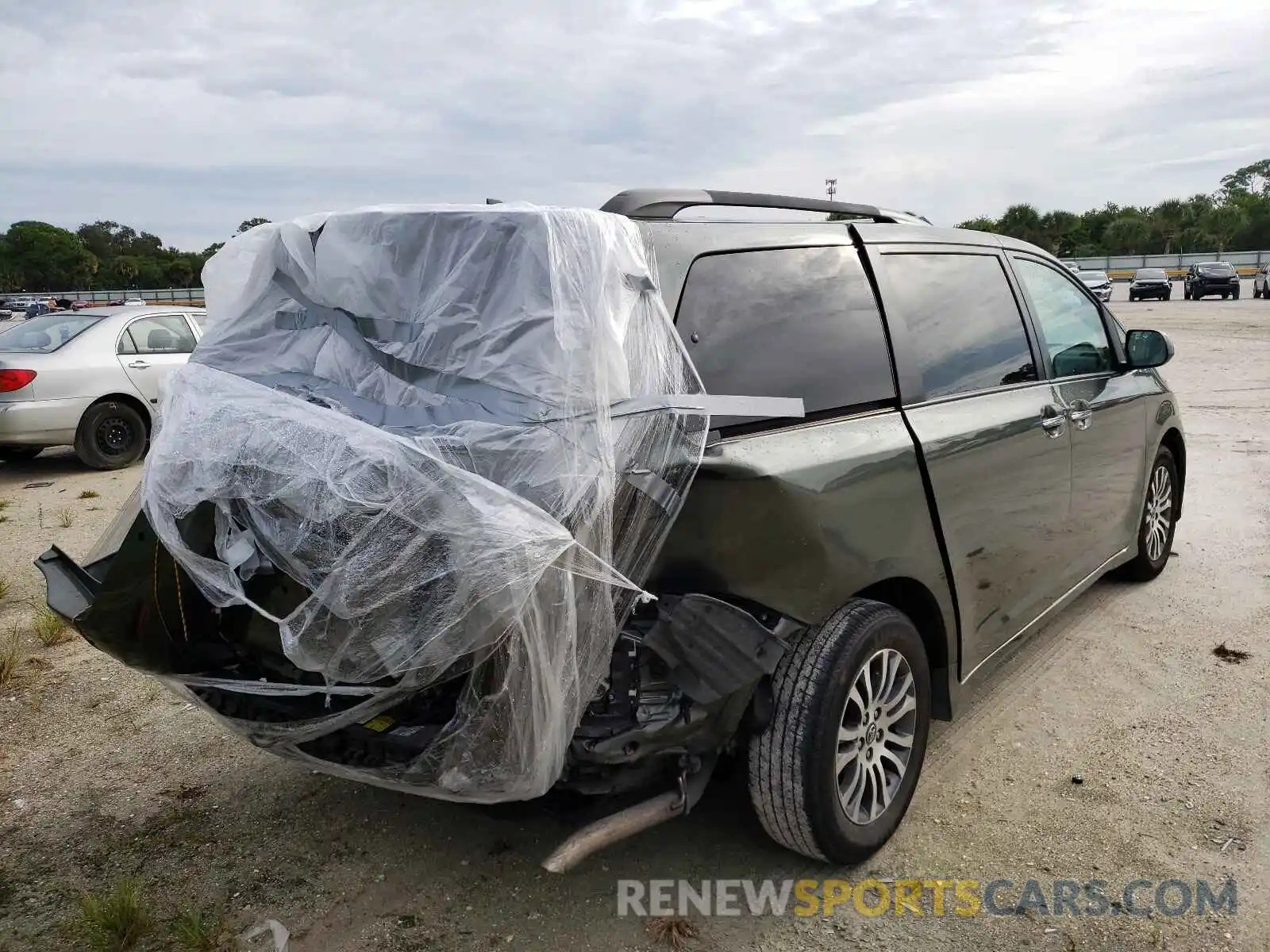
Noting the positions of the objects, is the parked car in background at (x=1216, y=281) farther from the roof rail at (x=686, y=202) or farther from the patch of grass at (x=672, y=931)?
the patch of grass at (x=672, y=931)

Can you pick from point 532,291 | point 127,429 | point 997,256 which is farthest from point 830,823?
point 127,429

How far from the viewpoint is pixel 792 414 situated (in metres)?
2.58

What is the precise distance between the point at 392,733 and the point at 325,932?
2.21 feet

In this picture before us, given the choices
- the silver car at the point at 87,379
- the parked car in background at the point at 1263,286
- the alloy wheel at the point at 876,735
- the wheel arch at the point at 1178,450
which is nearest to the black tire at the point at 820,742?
the alloy wheel at the point at 876,735

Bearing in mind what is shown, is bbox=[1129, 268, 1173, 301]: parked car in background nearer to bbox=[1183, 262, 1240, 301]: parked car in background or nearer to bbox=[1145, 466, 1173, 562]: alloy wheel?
bbox=[1183, 262, 1240, 301]: parked car in background

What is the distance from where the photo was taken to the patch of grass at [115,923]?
8.29ft

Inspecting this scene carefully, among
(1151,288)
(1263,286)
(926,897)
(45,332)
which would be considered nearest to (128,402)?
(45,332)

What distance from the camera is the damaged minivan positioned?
2.06 meters

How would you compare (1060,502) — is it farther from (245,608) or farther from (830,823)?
(245,608)

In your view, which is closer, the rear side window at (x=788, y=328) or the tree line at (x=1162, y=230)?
the rear side window at (x=788, y=328)

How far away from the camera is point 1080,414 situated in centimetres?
383

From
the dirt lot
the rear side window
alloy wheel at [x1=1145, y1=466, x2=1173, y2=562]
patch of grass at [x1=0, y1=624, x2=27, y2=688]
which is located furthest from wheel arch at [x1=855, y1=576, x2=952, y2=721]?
patch of grass at [x1=0, y1=624, x2=27, y2=688]

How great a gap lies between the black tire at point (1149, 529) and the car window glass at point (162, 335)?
311 inches

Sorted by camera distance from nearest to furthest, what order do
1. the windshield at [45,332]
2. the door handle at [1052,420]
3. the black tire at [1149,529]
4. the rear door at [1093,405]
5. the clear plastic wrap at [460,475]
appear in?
the clear plastic wrap at [460,475] < the door handle at [1052,420] < the rear door at [1093,405] < the black tire at [1149,529] < the windshield at [45,332]
